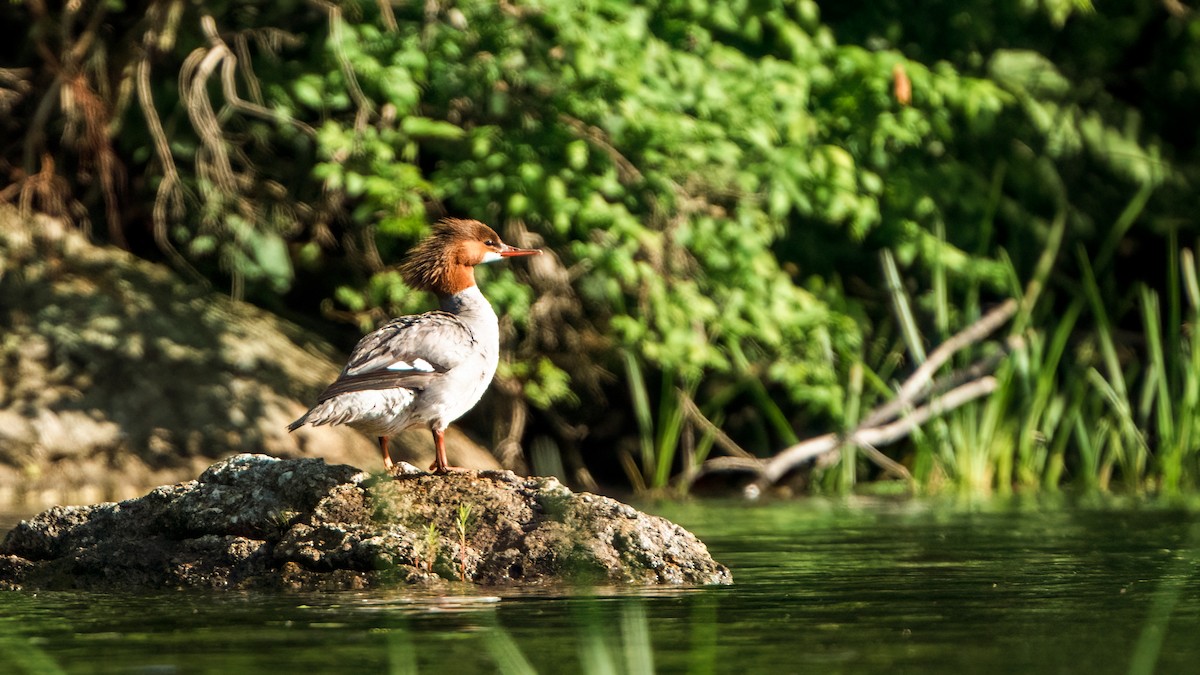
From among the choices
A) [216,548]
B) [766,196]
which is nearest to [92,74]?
[766,196]

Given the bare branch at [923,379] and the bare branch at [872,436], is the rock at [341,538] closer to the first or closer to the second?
the bare branch at [872,436]

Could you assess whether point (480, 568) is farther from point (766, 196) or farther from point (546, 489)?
point (766, 196)

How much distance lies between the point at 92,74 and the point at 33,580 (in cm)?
580

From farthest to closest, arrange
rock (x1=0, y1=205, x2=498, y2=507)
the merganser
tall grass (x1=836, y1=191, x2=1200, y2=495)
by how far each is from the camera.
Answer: tall grass (x1=836, y1=191, x2=1200, y2=495), rock (x1=0, y1=205, x2=498, y2=507), the merganser

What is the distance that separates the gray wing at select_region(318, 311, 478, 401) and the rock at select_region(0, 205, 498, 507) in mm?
3825

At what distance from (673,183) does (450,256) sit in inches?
127

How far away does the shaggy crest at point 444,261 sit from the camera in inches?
275

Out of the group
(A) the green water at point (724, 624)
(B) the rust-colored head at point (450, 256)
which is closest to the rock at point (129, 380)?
(B) the rust-colored head at point (450, 256)

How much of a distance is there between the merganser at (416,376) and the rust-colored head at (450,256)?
152 millimetres

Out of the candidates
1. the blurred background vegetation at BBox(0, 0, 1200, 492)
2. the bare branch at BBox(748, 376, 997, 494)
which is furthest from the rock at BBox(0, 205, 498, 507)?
the bare branch at BBox(748, 376, 997, 494)

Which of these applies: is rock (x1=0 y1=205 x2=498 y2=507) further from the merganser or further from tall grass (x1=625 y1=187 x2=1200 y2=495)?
the merganser

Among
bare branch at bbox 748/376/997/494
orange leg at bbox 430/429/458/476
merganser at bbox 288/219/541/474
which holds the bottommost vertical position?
bare branch at bbox 748/376/997/494

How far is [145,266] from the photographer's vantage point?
439 inches

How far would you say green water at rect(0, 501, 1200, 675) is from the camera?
3.87 meters
